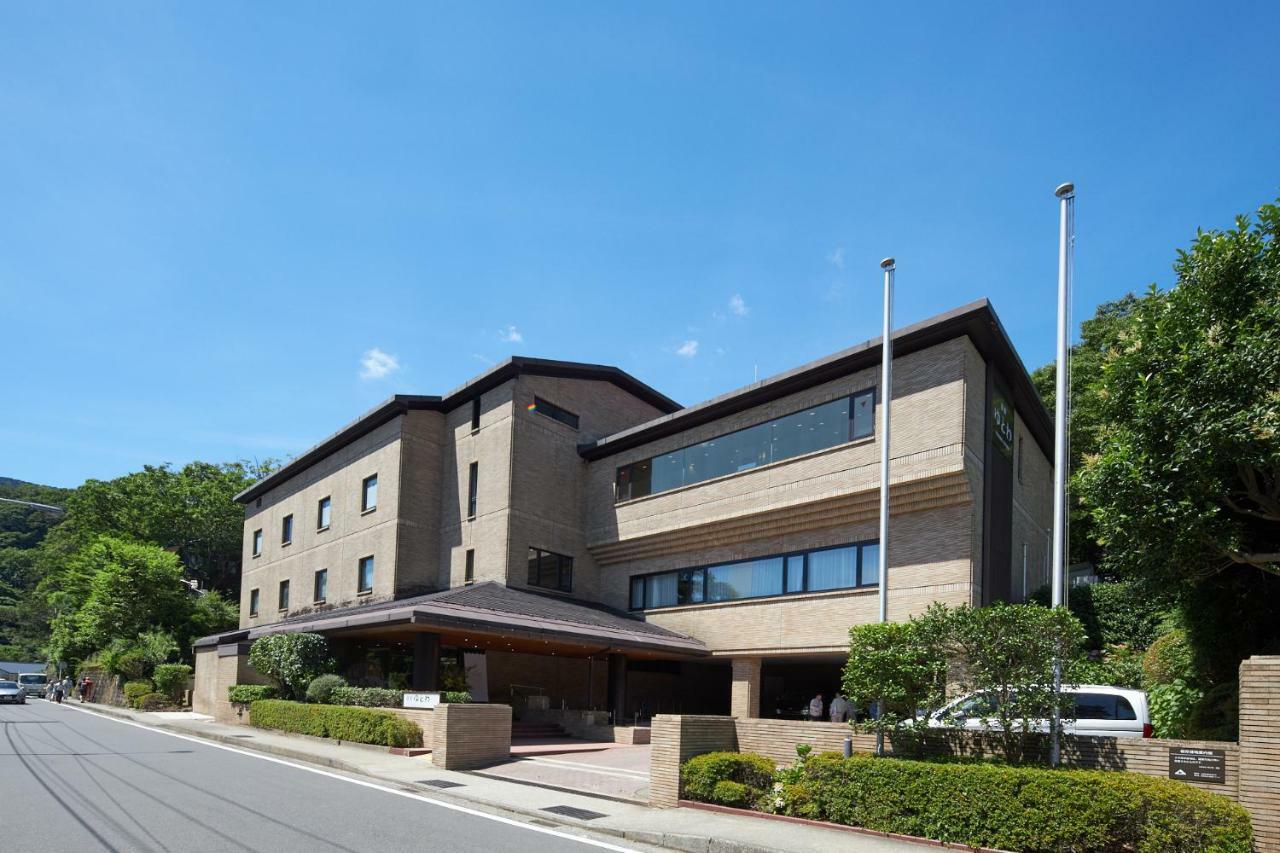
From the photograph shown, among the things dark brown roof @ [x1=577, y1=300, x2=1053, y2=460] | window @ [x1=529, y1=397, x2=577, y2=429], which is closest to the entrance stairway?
dark brown roof @ [x1=577, y1=300, x2=1053, y2=460]

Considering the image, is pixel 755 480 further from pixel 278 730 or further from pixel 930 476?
pixel 278 730

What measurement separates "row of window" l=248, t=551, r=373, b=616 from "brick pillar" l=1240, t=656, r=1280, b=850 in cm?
2471

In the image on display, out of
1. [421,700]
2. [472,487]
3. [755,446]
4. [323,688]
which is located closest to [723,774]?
[421,700]

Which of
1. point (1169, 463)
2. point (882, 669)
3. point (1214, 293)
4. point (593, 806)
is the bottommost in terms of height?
point (593, 806)

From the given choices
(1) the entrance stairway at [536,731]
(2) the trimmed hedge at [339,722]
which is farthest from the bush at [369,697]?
(1) the entrance stairway at [536,731]

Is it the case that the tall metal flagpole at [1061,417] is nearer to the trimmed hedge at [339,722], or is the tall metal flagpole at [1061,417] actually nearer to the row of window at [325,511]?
the trimmed hedge at [339,722]

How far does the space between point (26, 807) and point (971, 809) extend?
12339mm

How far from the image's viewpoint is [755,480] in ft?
83.9

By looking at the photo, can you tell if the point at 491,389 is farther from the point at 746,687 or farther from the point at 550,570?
the point at 746,687

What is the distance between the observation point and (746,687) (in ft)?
84.3

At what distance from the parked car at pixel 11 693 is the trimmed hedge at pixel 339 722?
97.1 ft

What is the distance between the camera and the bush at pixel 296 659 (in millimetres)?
26016

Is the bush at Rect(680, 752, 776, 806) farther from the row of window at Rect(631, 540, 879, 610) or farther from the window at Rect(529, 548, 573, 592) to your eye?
the window at Rect(529, 548, 573, 592)

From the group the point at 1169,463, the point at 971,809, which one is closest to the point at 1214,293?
the point at 1169,463
